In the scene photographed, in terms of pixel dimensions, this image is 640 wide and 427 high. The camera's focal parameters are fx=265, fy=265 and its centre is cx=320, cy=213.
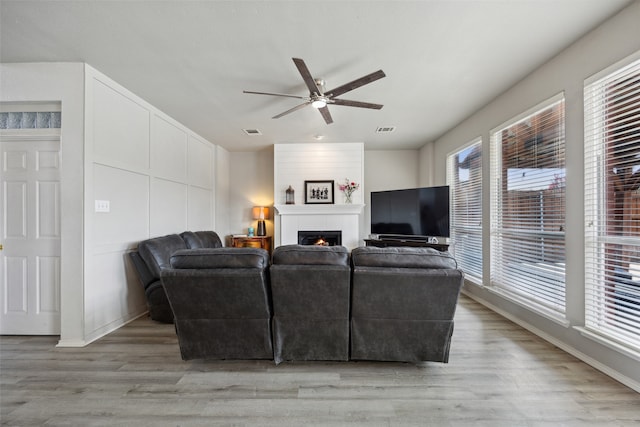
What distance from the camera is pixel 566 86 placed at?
235 cm

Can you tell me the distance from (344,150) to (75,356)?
4.75 meters

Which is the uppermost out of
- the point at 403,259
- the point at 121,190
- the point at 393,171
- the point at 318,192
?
the point at 393,171

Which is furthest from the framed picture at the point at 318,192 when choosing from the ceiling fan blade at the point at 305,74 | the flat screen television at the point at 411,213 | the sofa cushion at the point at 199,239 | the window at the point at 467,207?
the ceiling fan blade at the point at 305,74

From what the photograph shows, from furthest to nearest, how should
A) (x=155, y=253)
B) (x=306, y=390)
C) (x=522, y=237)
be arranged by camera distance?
1. (x=155, y=253)
2. (x=522, y=237)
3. (x=306, y=390)

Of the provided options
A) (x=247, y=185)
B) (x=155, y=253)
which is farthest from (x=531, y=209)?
(x=247, y=185)

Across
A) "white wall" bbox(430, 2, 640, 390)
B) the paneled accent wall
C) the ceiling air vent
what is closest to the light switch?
the paneled accent wall

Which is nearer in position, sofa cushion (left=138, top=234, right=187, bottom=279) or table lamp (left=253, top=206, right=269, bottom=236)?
sofa cushion (left=138, top=234, right=187, bottom=279)

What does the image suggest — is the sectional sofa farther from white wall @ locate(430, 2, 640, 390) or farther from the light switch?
the light switch

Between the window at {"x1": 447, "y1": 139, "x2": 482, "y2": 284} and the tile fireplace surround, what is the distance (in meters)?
1.74

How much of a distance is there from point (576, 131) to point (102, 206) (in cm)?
450

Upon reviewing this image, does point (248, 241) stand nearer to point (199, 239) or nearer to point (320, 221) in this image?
point (199, 239)

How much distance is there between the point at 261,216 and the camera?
5.75 meters

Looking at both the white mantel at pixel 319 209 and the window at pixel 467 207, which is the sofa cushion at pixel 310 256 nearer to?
the window at pixel 467 207

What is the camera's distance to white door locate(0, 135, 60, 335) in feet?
8.54
